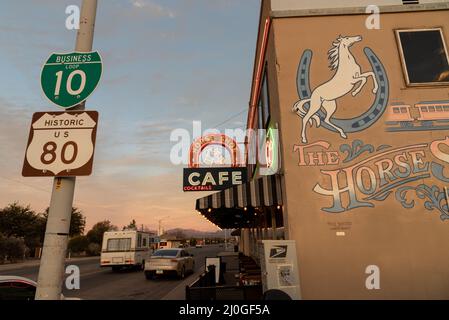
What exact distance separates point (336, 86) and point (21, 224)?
48.1 m

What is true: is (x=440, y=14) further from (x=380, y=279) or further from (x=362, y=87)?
(x=380, y=279)

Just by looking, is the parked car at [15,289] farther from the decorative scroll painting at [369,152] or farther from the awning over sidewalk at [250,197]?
the decorative scroll painting at [369,152]

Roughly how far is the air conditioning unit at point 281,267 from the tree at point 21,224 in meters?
46.1

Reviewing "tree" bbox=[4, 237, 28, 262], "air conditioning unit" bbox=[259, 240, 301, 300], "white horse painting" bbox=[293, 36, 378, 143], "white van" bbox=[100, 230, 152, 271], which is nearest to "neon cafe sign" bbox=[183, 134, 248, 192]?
"white horse painting" bbox=[293, 36, 378, 143]

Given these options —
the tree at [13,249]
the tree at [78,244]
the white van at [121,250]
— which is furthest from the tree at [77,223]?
the white van at [121,250]

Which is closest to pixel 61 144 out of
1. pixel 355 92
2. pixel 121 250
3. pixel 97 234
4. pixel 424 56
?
pixel 355 92

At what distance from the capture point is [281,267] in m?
6.30

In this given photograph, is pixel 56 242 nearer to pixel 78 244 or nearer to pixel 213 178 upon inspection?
pixel 213 178

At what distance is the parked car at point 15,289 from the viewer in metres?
5.17

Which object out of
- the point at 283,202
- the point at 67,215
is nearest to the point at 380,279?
the point at 283,202

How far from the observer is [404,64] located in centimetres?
786

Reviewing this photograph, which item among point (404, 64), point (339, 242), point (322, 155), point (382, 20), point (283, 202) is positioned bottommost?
point (339, 242)
